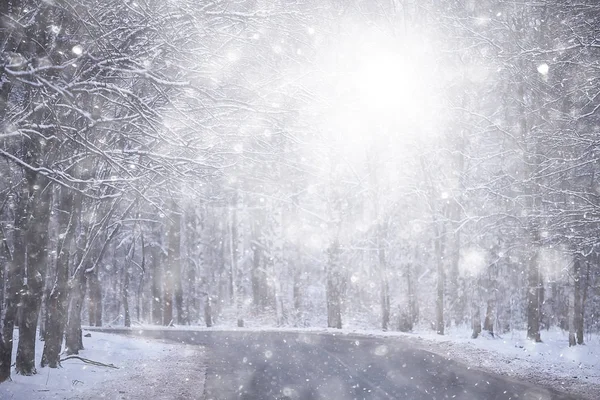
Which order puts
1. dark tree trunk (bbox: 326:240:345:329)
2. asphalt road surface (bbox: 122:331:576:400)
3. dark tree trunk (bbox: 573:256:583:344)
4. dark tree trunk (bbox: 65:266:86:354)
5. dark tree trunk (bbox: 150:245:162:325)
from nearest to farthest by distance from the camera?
asphalt road surface (bbox: 122:331:576:400) → dark tree trunk (bbox: 65:266:86:354) → dark tree trunk (bbox: 573:256:583:344) → dark tree trunk (bbox: 326:240:345:329) → dark tree trunk (bbox: 150:245:162:325)

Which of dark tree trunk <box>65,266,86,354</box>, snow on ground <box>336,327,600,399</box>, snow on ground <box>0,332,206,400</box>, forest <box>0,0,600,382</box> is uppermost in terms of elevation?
forest <box>0,0,600,382</box>

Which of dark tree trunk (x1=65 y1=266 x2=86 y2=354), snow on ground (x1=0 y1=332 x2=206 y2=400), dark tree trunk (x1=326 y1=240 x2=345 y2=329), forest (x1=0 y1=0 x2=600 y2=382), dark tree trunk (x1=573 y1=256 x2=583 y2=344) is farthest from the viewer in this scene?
dark tree trunk (x1=326 y1=240 x2=345 y2=329)

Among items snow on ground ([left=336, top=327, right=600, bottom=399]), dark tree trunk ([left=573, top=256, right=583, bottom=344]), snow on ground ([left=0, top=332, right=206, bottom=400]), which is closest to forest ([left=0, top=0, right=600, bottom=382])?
dark tree trunk ([left=573, top=256, right=583, bottom=344])

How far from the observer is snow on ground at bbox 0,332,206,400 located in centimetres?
883

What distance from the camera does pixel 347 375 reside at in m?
10.8

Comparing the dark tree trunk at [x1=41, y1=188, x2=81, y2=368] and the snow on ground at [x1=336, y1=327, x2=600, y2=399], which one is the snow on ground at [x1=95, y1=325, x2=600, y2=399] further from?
the dark tree trunk at [x1=41, y1=188, x2=81, y2=368]

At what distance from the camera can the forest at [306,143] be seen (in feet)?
24.1

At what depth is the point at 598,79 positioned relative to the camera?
1172 centimetres

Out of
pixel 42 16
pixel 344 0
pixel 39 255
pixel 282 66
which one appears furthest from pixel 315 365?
pixel 344 0

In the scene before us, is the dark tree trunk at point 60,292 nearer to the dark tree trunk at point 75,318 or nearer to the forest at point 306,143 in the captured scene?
the forest at point 306,143

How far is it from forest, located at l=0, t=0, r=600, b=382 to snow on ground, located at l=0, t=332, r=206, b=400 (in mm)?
658

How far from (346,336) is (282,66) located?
38.8 ft

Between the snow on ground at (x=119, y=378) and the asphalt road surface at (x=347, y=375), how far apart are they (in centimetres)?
54

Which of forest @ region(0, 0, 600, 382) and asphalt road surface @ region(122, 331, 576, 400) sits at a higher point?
forest @ region(0, 0, 600, 382)
